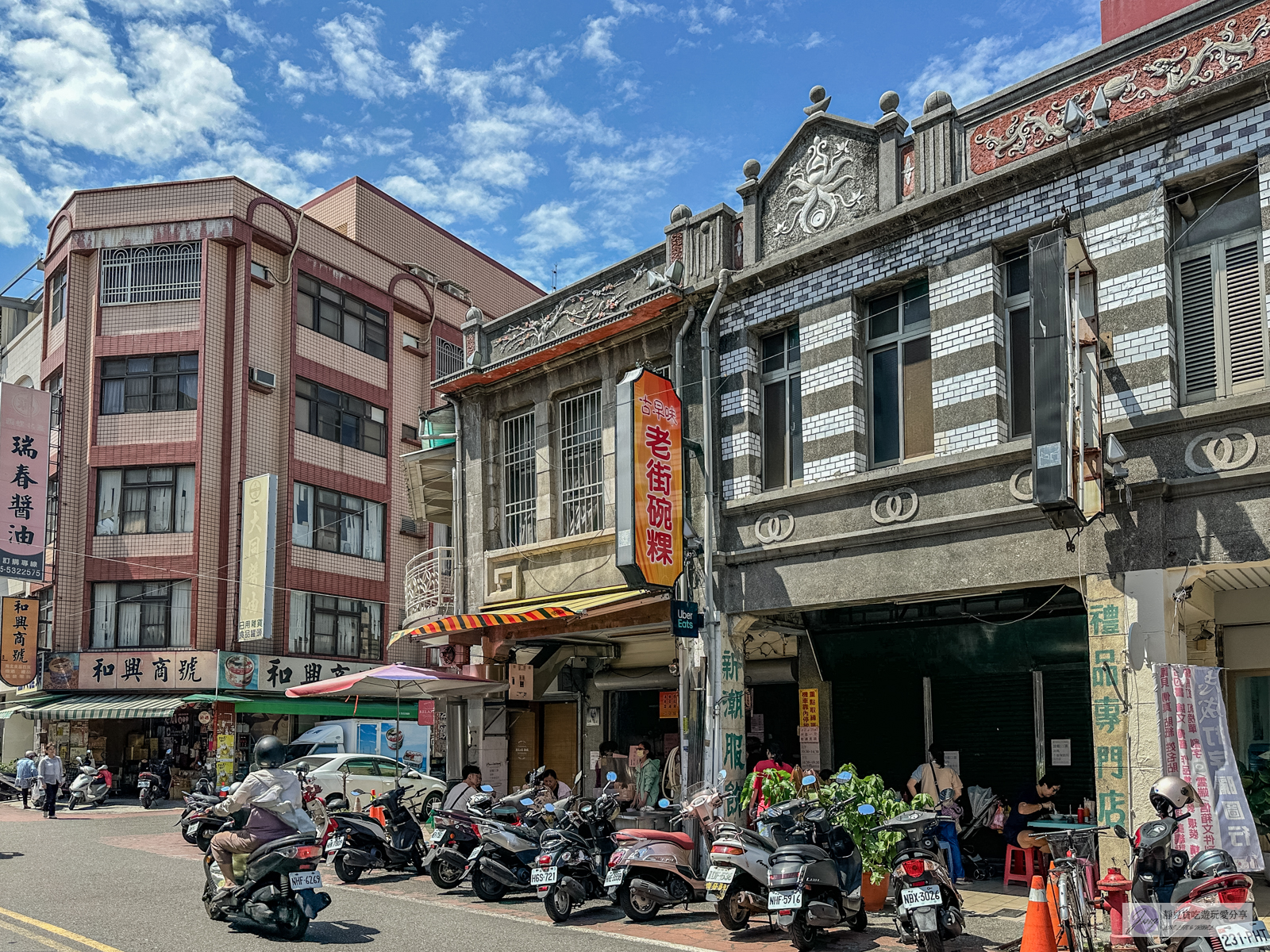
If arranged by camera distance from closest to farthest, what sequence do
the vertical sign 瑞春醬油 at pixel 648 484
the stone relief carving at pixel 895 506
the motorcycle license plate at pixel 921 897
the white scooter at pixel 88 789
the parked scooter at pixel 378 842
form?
the motorcycle license plate at pixel 921 897, the stone relief carving at pixel 895 506, the parked scooter at pixel 378 842, the vertical sign 瑞春醬油 at pixel 648 484, the white scooter at pixel 88 789

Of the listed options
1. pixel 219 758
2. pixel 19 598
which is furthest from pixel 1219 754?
pixel 19 598

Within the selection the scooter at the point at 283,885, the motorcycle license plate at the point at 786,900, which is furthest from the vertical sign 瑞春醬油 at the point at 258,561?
the motorcycle license plate at the point at 786,900

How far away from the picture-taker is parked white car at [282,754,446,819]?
72.0 feet

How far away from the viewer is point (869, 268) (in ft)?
43.9

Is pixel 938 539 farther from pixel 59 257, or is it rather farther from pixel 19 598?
pixel 59 257

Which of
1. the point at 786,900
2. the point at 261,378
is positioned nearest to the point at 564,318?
the point at 786,900

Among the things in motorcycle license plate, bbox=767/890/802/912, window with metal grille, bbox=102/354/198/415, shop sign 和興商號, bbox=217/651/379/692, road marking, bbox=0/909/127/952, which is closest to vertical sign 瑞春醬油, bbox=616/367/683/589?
motorcycle license plate, bbox=767/890/802/912

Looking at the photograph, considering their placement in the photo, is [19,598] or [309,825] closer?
[309,825]

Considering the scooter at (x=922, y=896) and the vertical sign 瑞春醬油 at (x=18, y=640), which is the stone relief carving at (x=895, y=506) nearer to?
the scooter at (x=922, y=896)

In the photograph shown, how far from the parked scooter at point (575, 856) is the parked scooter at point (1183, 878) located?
534 cm

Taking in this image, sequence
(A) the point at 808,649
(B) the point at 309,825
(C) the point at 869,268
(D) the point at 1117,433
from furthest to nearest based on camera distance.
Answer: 1. (A) the point at 808,649
2. (C) the point at 869,268
3. (D) the point at 1117,433
4. (B) the point at 309,825

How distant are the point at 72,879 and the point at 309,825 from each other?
4965 millimetres

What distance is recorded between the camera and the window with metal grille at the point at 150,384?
31.0 m

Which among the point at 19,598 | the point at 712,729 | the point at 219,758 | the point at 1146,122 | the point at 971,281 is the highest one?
the point at 1146,122
